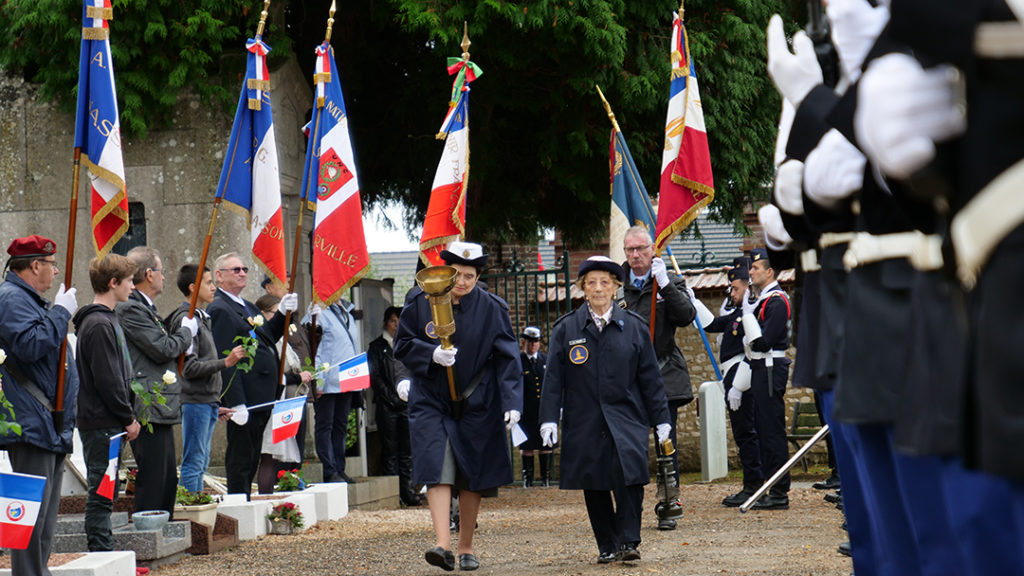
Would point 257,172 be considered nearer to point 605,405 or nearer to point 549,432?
point 549,432

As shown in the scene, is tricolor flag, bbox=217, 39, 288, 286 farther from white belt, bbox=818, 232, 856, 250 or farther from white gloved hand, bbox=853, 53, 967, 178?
white gloved hand, bbox=853, 53, 967, 178

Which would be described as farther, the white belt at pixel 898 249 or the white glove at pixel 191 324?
the white glove at pixel 191 324

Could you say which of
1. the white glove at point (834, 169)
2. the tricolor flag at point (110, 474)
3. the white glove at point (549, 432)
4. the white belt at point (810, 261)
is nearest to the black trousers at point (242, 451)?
the tricolor flag at point (110, 474)

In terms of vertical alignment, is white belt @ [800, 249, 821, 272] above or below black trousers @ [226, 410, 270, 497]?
above

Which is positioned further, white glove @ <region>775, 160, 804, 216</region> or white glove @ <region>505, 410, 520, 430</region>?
white glove @ <region>505, 410, 520, 430</region>

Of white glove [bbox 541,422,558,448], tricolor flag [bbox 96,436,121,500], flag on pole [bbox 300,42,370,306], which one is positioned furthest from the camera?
flag on pole [bbox 300,42,370,306]

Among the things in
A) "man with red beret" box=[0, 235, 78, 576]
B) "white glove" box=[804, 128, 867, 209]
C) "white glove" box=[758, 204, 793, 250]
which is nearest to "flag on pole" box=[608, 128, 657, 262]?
"man with red beret" box=[0, 235, 78, 576]

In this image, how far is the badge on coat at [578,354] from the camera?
7.75 metres

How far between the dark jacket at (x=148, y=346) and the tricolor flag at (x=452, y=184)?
2.59 meters

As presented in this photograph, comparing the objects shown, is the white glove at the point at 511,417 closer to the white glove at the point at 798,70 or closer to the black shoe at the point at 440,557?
the black shoe at the point at 440,557

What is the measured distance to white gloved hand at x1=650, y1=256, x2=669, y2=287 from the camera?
9312 millimetres

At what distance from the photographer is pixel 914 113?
224 centimetres

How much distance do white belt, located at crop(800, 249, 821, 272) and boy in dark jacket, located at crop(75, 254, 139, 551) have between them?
435cm

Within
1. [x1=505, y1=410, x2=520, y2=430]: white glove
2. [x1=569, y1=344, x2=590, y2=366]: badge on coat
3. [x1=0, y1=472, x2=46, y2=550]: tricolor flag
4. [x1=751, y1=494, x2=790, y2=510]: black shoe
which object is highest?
[x1=569, y1=344, x2=590, y2=366]: badge on coat
